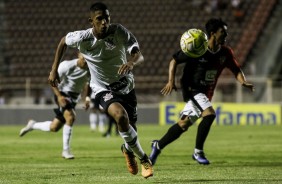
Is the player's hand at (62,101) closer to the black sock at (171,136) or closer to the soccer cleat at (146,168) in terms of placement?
the black sock at (171,136)

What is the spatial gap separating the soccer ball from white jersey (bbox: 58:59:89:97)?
10.3 ft

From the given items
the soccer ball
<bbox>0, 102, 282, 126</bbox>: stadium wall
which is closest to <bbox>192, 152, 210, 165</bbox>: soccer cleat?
the soccer ball

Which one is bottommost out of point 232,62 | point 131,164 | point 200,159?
point 200,159

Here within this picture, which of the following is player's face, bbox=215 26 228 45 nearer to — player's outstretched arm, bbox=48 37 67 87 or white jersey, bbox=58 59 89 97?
player's outstretched arm, bbox=48 37 67 87

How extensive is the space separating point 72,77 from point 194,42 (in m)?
3.51

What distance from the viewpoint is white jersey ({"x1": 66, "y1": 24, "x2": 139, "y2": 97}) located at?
922 cm

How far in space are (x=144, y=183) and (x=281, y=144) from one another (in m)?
8.70

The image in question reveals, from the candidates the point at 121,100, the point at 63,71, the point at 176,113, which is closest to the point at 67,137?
the point at 63,71

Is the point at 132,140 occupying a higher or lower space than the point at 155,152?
higher

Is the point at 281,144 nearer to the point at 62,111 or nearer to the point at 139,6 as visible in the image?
the point at 62,111

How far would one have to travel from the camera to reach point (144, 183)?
29.5 ft

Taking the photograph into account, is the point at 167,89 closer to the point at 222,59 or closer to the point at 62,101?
the point at 222,59

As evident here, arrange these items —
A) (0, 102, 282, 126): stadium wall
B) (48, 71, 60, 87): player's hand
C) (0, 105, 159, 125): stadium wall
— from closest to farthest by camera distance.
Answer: (48, 71, 60, 87): player's hand
(0, 102, 282, 126): stadium wall
(0, 105, 159, 125): stadium wall

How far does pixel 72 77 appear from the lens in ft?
46.0
